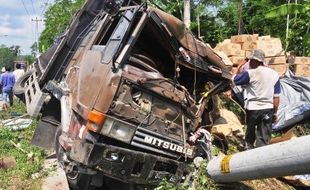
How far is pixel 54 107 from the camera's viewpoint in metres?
7.74

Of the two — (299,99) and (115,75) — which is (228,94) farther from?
(115,75)

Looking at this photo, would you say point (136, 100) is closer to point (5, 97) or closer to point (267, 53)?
point (267, 53)

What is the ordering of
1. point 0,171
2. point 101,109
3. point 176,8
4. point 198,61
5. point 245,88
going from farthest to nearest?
point 176,8 < point 245,88 < point 0,171 < point 198,61 < point 101,109

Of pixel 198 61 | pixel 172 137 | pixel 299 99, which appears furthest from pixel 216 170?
pixel 299 99

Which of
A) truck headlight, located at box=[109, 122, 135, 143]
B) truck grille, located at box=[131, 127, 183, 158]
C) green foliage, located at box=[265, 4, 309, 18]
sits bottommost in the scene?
truck grille, located at box=[131, 127, 183, 158]

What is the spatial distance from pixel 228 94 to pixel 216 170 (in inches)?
134

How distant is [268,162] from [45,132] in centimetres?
428

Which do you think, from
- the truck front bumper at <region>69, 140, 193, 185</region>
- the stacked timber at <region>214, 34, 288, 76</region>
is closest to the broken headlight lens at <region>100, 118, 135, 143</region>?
the truck front bumper at <region>69, 140, 193, 185</region>

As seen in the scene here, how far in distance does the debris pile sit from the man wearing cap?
278 cm

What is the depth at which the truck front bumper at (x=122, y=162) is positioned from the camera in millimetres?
5209

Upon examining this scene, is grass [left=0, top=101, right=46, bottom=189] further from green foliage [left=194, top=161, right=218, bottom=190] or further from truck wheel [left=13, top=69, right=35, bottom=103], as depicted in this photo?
green foliage [left=194, top=161, right=218, bottom=190]

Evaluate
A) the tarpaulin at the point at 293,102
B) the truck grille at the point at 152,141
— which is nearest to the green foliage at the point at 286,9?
the tarpaulin at the point at 293,102

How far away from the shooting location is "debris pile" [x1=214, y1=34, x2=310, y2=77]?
1049 cm

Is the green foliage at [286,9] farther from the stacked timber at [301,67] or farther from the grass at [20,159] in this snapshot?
the grass at [20,159]
